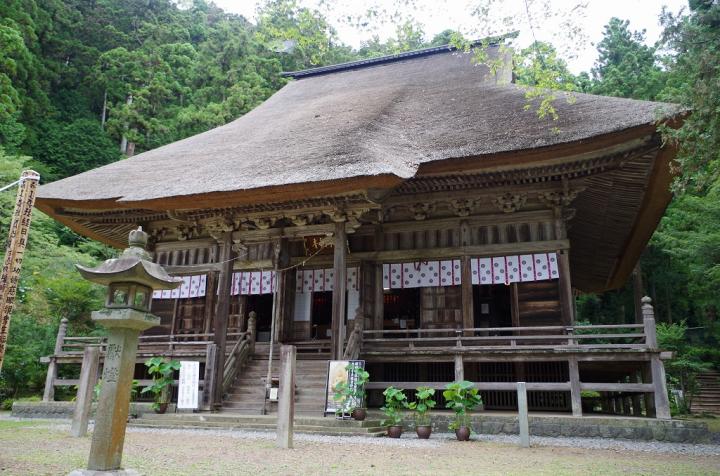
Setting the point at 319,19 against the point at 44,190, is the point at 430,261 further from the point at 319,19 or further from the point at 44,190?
the point at 44,190

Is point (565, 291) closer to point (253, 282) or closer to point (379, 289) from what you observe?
point (379, 289)

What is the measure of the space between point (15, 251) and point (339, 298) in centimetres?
555

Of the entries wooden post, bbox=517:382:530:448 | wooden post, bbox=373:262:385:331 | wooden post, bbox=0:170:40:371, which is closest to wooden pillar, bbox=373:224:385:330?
wooden post, bbox=373:262:385:331

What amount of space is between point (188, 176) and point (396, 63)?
38.0 feet

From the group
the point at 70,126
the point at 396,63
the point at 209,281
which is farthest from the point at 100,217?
the point at 70,126

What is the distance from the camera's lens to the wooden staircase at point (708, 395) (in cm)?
2064

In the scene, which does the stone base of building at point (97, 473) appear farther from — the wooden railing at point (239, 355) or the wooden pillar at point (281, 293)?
the wooden pillar at point (281, 293)

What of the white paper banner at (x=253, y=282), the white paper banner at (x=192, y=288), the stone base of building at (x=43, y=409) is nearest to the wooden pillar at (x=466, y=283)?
the white paper banner at (x=253, y=282)

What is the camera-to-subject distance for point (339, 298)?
10469 millimetres

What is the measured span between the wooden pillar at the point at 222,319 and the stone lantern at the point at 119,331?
616 cm

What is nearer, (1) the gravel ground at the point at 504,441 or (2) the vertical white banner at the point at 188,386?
(1) the gravel ground at the point at 504,441

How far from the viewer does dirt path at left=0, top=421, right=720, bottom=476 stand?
5273mm

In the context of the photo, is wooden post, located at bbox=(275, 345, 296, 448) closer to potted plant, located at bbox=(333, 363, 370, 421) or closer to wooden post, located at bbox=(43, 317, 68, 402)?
potted plant, located at bbox=(333, 363, 370, 421)

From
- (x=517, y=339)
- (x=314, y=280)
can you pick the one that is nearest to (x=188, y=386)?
(x=314, y=280)
